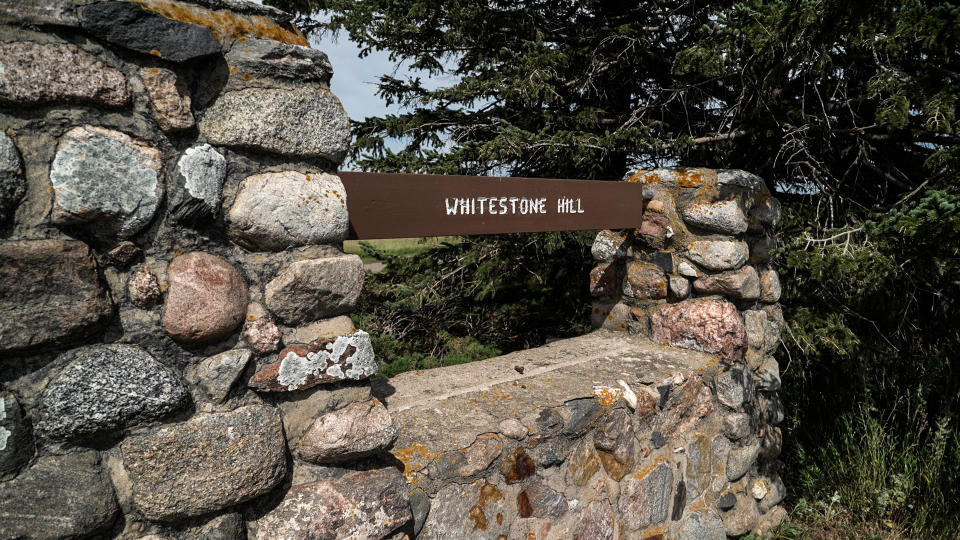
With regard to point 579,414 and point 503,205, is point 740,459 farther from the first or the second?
point 503,205

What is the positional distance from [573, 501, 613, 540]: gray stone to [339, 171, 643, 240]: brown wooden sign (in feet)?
3.72

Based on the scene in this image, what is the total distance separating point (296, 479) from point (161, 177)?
2.61ft

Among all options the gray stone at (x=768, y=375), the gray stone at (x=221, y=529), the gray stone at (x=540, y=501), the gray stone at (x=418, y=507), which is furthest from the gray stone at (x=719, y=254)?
the gray stone at (x=221, y=529)

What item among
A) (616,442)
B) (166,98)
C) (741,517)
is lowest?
(741,517)

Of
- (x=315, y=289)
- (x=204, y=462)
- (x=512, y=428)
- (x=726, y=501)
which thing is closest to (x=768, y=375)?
(x=726, y=501)

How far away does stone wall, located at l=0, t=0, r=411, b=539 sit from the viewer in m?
1.08

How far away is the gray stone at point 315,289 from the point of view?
138cm

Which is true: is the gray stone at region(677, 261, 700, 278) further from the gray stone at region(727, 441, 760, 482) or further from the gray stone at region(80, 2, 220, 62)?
the gray stone at region(80, 2, 220, 62)

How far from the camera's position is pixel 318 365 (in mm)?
1417

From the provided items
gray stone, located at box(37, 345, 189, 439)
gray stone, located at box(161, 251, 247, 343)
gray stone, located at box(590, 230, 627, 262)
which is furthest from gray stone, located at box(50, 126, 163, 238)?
gray stone, located at box(590, 230, 627, 262)

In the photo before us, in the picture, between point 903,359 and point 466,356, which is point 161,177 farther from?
point 903,359

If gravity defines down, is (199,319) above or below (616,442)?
above

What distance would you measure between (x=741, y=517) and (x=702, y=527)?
1.35ft

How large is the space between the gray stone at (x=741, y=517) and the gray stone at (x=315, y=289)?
2.44 meters
